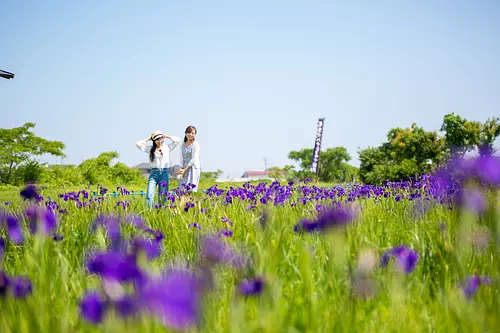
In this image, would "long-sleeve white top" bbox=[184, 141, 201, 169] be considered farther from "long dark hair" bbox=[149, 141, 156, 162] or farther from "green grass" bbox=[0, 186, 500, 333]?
"green grass" bbox=[0, 186, 500, 333]

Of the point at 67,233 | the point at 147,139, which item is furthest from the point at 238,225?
the point at 147,139

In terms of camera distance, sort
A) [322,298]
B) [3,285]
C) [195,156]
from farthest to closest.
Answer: [195,156] < [322,298] < [3,285]

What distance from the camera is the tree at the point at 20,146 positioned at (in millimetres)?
28481

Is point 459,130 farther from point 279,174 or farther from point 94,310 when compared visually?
point 94,310

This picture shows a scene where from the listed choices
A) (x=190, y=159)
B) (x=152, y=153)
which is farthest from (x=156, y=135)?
(x=190, y=159)

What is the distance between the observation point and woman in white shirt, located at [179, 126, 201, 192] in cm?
820

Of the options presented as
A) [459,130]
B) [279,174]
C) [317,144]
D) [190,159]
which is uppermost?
[459,130]

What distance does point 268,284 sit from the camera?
1359 millimetres

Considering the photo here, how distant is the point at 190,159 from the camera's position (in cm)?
850

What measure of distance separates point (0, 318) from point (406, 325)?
4.69ft

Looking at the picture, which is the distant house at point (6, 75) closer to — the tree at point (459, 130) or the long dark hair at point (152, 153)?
the long dark hair at point (152, 153)

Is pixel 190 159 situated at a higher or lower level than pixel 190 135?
lower

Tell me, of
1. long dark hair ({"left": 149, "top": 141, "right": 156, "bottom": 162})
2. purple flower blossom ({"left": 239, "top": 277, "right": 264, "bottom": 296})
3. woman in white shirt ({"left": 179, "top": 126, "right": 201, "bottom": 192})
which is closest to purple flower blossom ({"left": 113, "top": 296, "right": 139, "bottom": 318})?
purple flower blossom ({"left": 239, "top": 277, "right": 264, "bottom": 296})

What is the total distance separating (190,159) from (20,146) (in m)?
25.8
